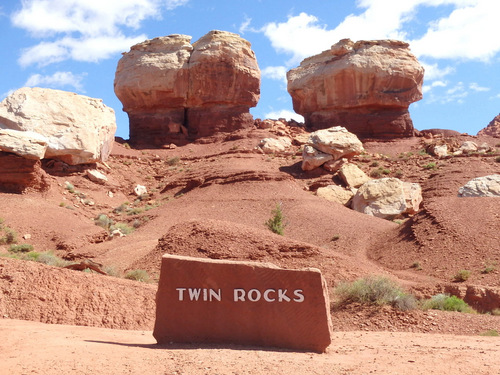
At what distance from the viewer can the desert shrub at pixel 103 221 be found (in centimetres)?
2972

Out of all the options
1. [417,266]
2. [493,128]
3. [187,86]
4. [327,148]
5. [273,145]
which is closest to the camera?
[417,266]

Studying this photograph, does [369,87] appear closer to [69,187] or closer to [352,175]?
[352,175]

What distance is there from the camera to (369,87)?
46688 millimetres

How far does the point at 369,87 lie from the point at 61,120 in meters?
23.3

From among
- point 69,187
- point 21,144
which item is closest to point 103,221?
point 69,187

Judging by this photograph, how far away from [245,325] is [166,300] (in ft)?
3.58

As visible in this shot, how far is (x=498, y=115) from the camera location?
89.2 meters

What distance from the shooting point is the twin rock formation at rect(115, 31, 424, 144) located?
45.5 m

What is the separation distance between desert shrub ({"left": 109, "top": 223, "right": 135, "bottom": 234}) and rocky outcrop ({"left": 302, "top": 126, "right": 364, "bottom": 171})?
12.9 metres

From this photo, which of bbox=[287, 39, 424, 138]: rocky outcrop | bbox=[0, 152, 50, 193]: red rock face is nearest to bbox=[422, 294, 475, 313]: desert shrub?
bbox=[0, 152, 50, 193]: red rock face

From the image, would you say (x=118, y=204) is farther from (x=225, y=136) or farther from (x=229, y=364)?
(x=229, y=364)

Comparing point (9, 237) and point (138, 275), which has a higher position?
point (9, 237)

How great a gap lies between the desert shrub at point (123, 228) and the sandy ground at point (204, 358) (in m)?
19.3

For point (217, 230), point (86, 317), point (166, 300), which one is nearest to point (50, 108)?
point (217, 230)
